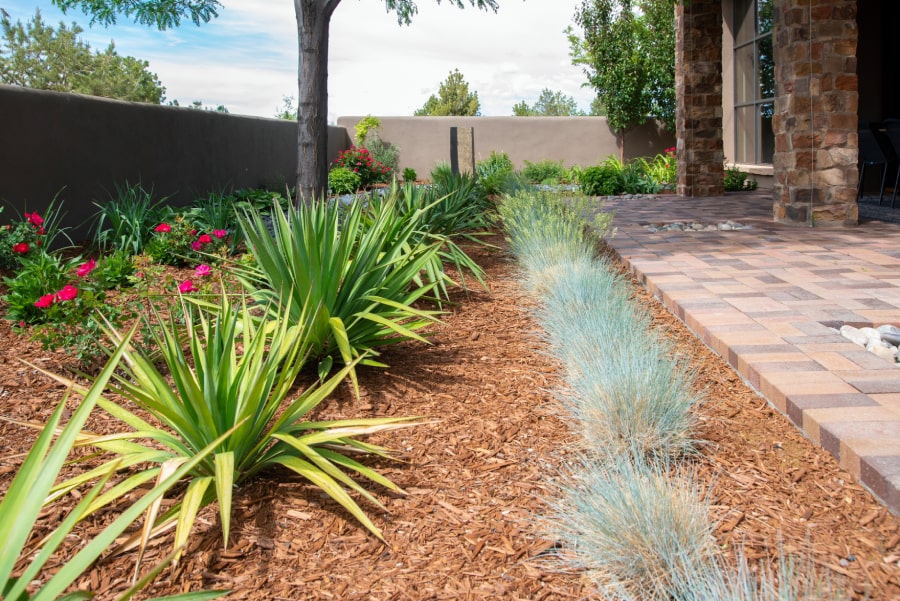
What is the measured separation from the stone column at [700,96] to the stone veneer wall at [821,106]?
3.63 metres

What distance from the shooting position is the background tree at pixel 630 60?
1731cm

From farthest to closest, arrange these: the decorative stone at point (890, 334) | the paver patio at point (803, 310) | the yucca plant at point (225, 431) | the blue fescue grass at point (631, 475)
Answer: the decorative stone at point (890, 334), the paver patio at point (803, 310), the yucca plant at point (225, 431), the blue fescue grass at point (631, 475)

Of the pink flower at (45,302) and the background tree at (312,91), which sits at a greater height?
the background tree at (312,91)

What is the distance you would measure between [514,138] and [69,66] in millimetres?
35733

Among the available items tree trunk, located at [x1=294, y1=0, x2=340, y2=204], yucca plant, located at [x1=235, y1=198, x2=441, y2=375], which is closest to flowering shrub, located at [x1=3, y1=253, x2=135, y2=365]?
yucca plant, located at [x1=235, y1=198, x2=441, y2=375]

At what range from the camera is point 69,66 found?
4456cm

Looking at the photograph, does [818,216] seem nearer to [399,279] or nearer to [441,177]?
[441,177]

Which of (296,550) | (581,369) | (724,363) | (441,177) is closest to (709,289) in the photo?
(724,363)

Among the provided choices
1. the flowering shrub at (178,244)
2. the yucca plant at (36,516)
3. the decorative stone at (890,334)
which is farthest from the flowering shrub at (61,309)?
the decorative stone at (890,334)

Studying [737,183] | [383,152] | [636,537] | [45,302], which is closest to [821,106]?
[737,183]

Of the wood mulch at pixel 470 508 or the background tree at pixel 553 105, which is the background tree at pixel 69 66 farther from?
the wood mulch at pixel 470 508

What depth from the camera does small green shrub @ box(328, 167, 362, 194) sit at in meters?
14.7

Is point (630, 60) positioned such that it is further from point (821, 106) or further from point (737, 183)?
point (821, 106)

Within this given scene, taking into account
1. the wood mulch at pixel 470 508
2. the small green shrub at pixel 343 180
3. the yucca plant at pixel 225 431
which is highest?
the small green shrub at pixel 343 180
